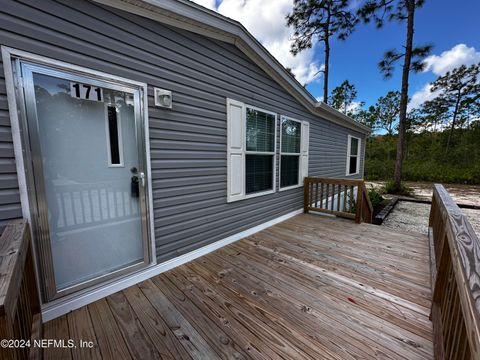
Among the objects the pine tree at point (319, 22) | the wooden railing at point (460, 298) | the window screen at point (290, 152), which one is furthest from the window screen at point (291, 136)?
the pine tree at point (319, 22)

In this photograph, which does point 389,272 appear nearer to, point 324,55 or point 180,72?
point 180,72

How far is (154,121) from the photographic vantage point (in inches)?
83.1

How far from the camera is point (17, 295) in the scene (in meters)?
0.88

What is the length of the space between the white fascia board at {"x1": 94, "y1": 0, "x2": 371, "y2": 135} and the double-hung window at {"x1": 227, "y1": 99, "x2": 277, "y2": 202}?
2.55 ft

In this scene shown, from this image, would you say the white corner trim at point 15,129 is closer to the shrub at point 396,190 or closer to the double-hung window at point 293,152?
the double-hung window at point 293,152

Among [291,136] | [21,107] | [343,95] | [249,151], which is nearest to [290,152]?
[291,136]

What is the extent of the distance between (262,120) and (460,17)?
36.0 feet

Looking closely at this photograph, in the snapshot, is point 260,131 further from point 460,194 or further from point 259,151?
point 460,194

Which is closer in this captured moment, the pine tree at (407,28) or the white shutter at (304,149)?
the white shutter at (304,149)

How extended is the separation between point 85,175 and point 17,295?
1.11m

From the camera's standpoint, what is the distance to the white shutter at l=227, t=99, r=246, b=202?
9.57 feet

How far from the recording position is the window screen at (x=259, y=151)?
3.30 metres

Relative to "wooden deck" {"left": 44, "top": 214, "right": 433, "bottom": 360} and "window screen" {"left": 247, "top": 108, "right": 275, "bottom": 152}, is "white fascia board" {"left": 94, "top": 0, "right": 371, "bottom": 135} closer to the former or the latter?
"window screen" {"left": 247, "top": 108, "right": 275, "bottom": 152}

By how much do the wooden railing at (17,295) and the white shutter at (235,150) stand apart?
6.94 feet
